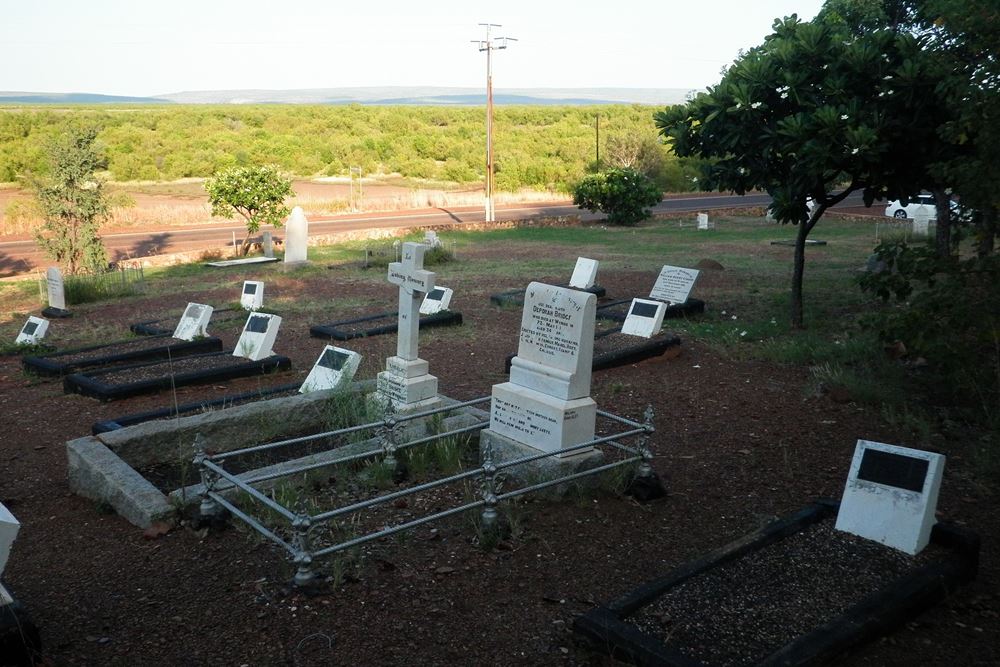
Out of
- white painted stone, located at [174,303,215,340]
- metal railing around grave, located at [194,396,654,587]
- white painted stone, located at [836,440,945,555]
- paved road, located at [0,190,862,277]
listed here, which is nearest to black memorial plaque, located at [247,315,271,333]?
white painted stone, located at [174,303,215,340]

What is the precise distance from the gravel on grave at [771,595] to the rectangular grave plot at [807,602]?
4cm

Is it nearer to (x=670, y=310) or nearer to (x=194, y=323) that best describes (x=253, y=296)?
(x=194, y=323)

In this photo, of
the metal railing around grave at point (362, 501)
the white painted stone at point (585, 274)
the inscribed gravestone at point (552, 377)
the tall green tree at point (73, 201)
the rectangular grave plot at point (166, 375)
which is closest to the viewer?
the metal railing around grave at point (362, 501)

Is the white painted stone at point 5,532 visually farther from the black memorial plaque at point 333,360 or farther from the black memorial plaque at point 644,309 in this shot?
the black memorial plaque at point 644,309

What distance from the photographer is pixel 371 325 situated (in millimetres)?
12125

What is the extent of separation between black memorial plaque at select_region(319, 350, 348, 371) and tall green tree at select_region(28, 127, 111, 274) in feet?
36.2

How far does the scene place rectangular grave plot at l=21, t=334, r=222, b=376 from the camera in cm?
977

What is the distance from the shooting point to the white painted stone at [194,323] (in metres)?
11.0

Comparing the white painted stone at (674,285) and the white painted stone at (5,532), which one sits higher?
the white painted stone at (5,532)

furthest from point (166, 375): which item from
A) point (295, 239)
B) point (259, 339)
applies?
point (295, 239)

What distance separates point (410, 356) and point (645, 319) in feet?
13.2

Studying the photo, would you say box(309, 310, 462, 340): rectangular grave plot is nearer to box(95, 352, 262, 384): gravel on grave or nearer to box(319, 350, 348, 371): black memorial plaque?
box(95, 352, 262, 384): gravel on grave

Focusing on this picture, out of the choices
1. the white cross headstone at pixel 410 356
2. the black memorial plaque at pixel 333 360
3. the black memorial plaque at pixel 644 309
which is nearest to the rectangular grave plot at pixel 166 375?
the black memorial plaque at pixel 333 360

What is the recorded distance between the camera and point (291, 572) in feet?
15.7
